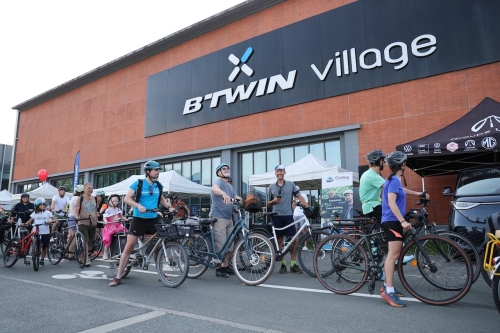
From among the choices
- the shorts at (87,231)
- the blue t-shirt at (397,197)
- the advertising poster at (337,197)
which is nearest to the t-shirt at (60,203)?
the shorts at (87,231)

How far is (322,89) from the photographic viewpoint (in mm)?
14016

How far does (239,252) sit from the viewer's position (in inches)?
211

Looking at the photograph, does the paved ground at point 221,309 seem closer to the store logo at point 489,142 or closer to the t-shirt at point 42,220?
the t-shirt at point 42,220

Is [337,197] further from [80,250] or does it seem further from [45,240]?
[45,240]

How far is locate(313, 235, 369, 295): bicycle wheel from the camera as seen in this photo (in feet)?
14.7

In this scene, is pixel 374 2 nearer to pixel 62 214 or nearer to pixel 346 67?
pixel 346 67

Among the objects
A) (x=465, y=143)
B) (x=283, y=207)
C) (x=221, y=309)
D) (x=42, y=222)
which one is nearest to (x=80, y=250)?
(x=42, y=222)

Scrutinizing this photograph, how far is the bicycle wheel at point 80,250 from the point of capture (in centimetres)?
725

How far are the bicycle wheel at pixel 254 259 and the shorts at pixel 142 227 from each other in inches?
55.0

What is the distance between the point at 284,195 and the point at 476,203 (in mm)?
3432

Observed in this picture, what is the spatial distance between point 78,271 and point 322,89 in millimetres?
10891

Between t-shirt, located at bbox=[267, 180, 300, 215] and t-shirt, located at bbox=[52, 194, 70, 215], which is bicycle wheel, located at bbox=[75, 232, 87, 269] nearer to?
t-shirt, located at bbox=[52, 194, 70, 215]

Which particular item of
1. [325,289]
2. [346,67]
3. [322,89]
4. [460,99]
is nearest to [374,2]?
[346,67]

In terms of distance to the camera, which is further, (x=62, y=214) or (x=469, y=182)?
(x=62, y=214)
